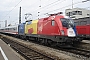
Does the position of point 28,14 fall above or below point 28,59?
above

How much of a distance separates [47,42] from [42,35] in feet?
4.17

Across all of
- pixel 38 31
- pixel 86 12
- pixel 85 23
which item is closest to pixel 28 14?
pixel 38 31

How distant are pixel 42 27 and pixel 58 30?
13.3 ft

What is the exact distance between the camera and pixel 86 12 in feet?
251

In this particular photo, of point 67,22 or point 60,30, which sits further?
point 67,22

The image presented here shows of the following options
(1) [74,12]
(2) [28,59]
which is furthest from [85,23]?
(1) [74,12]

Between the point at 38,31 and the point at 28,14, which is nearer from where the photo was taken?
the point at 38,31

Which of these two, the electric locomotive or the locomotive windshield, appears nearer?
the electric locomotive

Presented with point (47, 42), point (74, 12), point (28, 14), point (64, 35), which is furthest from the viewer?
point (74, 12)

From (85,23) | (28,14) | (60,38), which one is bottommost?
(60,38)

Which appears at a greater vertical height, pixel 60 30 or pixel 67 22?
pixel 67 22

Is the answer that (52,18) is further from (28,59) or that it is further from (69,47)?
(28,59)

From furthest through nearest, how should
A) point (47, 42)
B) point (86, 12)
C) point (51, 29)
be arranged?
point (86, 12), point (47, 42), point (51, 29)

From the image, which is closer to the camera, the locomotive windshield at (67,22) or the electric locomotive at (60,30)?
the electric locomotive at (60,30)
